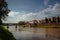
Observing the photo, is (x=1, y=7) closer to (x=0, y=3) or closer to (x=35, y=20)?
(x=0, y=3)

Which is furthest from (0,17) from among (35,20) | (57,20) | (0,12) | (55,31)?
(55,31)

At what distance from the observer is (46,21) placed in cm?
1130

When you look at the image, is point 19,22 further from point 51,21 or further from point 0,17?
point 0,17

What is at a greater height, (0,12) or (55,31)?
(0,12)

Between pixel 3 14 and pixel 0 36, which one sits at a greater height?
pixel 3 14

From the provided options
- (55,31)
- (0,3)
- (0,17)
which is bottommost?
(55,31)

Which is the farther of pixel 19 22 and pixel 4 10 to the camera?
pixel 19 22

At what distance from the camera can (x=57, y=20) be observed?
37.1 ft

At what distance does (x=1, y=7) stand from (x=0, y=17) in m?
0.27

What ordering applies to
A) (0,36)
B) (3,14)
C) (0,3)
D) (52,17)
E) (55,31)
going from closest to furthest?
1. (0,36)
2. (0,3)
3. (3,14)
4. (52,17)
5. (55,31)

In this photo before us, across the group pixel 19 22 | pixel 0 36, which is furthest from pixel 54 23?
pixel 0 36

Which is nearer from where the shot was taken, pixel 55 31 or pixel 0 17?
pixel 0 17

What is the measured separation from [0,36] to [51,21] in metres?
8.68

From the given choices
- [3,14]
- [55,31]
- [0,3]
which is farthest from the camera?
[55,31]
